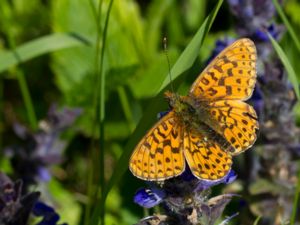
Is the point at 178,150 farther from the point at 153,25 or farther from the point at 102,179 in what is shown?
the point at 153,25

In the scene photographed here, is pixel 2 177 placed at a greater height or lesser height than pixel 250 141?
greater

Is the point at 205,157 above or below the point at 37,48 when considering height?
below

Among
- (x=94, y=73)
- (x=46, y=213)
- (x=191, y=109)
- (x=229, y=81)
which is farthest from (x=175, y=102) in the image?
(x=94, y=73)

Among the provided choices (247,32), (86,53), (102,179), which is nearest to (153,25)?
(86,53)

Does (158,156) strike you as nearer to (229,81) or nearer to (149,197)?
(149,197)

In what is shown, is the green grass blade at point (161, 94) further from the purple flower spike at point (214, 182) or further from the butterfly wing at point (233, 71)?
the purple flower spike at point (214, 182)
